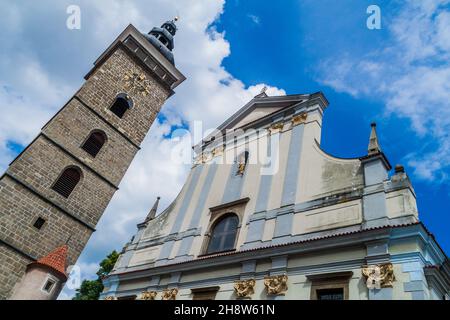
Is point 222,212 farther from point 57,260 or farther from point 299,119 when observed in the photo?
point 57,260

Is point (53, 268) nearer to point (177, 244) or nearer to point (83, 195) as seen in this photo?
point (83, 195)

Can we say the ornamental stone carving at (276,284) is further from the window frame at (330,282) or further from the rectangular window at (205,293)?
the rectangular window at (205,293)

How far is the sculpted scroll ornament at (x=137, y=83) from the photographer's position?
2406cm

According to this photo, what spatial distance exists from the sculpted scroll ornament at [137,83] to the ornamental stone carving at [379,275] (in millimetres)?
20574

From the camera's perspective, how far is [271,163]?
13.4 meters

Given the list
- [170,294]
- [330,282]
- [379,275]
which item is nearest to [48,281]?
[170,294]

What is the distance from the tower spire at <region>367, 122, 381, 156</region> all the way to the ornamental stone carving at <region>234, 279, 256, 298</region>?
212 inches

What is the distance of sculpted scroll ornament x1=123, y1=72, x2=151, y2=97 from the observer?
78.9 feet

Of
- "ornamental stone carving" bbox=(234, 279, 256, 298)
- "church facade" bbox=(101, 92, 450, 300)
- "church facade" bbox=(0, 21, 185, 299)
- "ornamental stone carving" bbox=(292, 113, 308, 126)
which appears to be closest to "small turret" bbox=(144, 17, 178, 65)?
"church facade" bbox=(0, 21, 185, 299)

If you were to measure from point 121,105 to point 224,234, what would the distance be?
14900 millimetres

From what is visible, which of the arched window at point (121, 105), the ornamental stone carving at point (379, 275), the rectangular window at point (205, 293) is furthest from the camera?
the arched window at point (121, 105)

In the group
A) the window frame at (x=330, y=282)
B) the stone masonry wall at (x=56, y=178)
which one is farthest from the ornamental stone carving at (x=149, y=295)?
the stone masonry wall at (x=56, y=178)

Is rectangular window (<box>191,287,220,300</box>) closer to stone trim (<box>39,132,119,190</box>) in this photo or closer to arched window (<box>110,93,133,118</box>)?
stone trim (<box>39,132,119,190</box>)
